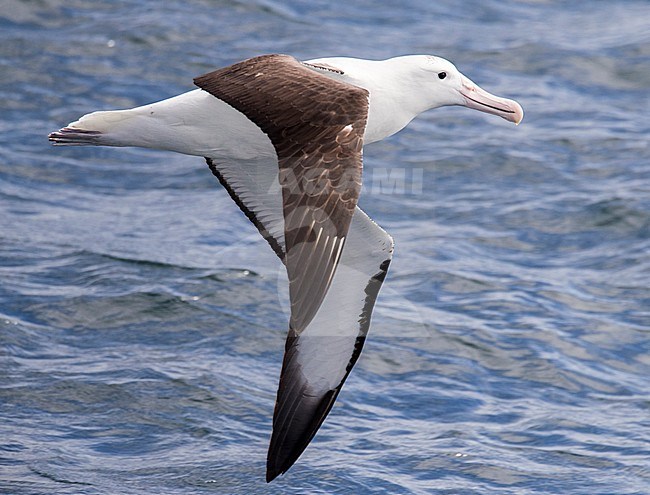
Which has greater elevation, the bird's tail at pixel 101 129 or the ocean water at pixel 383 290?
the bird's tail at pixel 101 129

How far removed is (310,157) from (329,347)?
102 inches

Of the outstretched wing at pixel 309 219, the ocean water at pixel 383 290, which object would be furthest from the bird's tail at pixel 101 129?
the ocean water at pixel 383 290

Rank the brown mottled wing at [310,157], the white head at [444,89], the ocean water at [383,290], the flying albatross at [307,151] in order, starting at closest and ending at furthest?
the brown mottled wing at [310,157] < the flying albatross at [307,151] < the white head at [444,89] < the ocean water at [383,290]

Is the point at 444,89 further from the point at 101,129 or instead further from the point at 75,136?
the point at 75,136

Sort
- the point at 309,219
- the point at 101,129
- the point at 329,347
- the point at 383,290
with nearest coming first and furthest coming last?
1. the point at 309,219
2. the point at 101,129
3. the point at 329,347
4. the point at 383,290

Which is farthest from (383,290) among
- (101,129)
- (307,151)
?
(307,151)

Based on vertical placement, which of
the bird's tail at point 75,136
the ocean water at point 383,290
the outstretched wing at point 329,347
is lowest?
the ocean water at point 383,290

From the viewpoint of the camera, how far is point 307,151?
7031 mm

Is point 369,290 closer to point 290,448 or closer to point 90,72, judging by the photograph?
point 290,448

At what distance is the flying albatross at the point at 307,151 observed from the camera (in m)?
6.84

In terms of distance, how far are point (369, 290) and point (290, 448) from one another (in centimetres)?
124

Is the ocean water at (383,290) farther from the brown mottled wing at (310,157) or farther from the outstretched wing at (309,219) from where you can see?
the brown mottled wing at (310,157)

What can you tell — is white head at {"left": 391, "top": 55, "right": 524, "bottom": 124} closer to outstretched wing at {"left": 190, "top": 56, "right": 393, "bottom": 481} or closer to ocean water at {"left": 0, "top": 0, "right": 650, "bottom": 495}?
outstretched wing at {"left": 190, "top": 56, "right": 393, "bottom": 481}

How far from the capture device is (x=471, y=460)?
10.1 m
